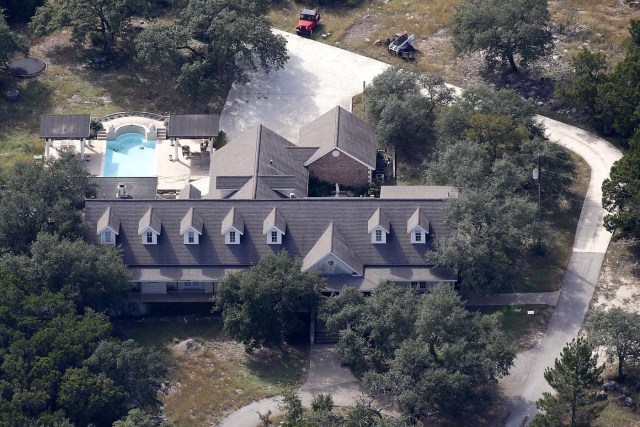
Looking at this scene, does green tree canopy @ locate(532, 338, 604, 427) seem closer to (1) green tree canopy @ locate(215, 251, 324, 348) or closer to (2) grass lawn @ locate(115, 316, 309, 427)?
(2) grass lawn @ locate(115, 316, 309, 427)

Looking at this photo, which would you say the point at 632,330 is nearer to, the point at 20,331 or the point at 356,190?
the point at 356,190

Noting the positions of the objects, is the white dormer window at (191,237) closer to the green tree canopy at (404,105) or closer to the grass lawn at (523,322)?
the green tree canopy at (404,105)

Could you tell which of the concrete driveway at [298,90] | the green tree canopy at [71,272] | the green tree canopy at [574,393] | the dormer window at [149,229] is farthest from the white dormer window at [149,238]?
the green tree canopy at [574,393]

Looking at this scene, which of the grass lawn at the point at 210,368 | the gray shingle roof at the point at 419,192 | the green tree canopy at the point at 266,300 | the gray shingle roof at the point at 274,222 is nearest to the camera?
the grass lawn at the point at 210,368

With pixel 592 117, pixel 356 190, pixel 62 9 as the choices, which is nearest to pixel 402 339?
pixel 356 190

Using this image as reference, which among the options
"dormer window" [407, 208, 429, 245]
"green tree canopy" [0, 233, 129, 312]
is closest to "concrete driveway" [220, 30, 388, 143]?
"dormer window" [407, 208, 429, 245]

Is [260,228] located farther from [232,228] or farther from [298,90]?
[298,90]

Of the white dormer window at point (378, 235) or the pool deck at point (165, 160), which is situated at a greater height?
the pool deck at point (165, 160)
